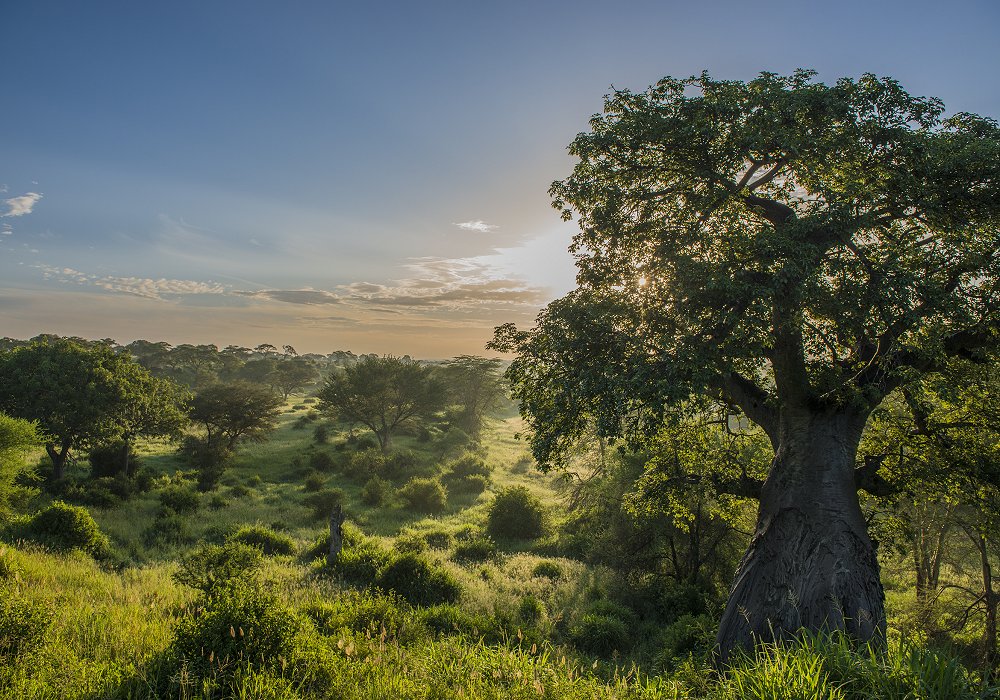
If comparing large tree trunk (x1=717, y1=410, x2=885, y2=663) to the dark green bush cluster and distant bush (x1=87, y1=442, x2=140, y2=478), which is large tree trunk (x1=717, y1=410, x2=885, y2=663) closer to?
the dark green bush cluster

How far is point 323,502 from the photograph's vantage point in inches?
1224

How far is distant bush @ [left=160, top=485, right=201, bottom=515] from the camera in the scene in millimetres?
27188

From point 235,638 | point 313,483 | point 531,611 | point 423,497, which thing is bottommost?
point 423,497

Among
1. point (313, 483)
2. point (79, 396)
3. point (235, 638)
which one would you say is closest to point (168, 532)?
point (313, 483)

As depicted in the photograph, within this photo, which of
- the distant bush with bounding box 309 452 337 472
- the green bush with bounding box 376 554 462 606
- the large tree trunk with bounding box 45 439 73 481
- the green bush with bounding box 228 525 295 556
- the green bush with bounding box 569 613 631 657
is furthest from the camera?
the distant bush with bounding box 309 452 337 472

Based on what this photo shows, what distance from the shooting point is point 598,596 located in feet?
64.1

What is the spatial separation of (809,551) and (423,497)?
99.5ft

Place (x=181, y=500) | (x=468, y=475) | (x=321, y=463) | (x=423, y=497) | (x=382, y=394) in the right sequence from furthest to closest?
(x=382, y=394)
(x=468, y=475)
(x=321, y=463)
(x=423, y=497)
(x=181, y=500)

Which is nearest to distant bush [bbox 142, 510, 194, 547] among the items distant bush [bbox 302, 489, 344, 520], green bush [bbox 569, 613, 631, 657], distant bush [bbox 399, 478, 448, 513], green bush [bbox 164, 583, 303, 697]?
distant bush [bbox 302, 489, 344, 520]

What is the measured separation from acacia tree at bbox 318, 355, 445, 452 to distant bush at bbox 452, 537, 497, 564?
85.7ft

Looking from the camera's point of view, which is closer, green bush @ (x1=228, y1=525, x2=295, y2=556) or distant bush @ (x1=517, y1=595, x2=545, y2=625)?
distant bush @ (x1=517, y1=595, x2=545, y2=625)

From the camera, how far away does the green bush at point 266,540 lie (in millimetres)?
21312

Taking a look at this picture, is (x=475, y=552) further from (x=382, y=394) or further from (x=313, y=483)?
(x=382, y=394)

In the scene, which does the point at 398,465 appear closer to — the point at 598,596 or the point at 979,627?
the point at 598,596
